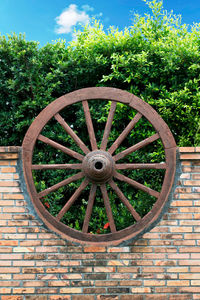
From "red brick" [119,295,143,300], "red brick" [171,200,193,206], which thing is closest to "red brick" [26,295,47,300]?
"red brick" [119,295,143,300]

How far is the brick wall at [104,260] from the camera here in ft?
10.6

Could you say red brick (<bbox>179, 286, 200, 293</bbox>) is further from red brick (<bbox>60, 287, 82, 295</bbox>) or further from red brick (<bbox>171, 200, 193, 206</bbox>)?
red brick (<bbox>60, 287, 82, 295</bbox>)

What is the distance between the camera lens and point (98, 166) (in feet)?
11.0

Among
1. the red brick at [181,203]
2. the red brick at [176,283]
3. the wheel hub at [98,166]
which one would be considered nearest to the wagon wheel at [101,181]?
the wheel hub at [98,166]

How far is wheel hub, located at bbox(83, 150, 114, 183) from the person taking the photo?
10.8 feet

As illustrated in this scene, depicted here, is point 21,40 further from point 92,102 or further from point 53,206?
point 53,206

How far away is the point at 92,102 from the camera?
195 inches

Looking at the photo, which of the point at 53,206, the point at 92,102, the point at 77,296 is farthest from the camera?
the point at 92,102

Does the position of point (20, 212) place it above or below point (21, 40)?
below

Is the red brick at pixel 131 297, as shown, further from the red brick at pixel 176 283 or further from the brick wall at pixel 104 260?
the red brick at pixel 176 283

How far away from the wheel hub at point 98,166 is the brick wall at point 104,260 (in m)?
0.72

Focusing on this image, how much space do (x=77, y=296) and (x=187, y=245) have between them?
128cm

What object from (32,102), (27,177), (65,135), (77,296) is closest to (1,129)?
(32,102)

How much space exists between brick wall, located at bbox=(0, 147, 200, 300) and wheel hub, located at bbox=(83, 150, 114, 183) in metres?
0.72
